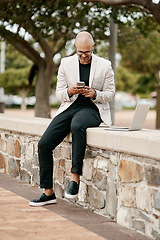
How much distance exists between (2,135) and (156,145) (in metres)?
4.01

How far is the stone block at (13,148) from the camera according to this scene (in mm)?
6980

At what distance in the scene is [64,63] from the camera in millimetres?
5598

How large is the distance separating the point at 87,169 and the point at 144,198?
113 centimetres

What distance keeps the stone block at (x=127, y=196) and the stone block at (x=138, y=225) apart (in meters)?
0.16

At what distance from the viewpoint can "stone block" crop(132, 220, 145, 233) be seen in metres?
4.28

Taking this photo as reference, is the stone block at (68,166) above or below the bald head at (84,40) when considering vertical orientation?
below

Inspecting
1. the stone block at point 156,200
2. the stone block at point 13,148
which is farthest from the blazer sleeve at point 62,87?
the stone block at point 156,200

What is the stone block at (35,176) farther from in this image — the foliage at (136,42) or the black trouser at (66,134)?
the foliage at (136,42)

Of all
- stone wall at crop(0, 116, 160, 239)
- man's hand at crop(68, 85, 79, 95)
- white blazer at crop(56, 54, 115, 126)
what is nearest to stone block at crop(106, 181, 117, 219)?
stone wall at crop(0, 116, 160, 239)

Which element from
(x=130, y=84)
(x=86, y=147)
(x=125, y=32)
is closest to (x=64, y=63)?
(x=86, y=147)

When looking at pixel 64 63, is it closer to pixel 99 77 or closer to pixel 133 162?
pixel 99 77

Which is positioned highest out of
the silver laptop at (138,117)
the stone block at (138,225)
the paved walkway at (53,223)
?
the silver laptop at (138,117)

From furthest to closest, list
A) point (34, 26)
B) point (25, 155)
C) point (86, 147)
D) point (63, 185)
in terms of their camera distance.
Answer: point (34, 26), point (25, 155), point (63, 185), point (86, 147)

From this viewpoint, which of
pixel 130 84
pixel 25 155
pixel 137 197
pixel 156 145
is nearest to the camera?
pixel 156 145
